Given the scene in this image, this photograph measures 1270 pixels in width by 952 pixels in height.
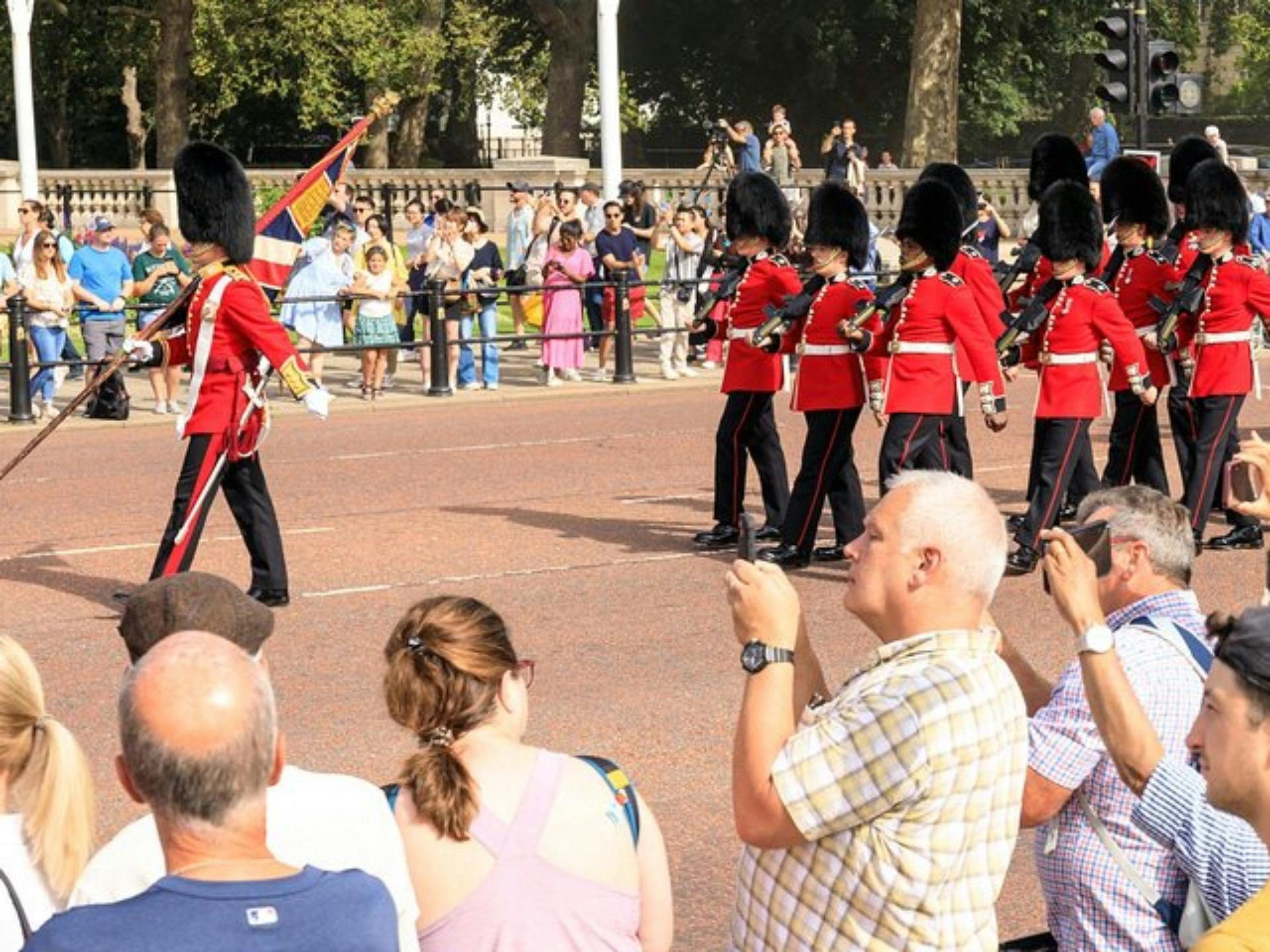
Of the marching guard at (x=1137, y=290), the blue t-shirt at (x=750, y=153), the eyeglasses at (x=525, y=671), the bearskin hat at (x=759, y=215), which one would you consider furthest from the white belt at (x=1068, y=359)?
the blue t-shirt at (x=750, y=153)

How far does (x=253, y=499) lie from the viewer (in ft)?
33.0

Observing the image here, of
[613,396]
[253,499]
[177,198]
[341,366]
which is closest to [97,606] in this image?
[253,499]

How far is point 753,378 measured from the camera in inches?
459

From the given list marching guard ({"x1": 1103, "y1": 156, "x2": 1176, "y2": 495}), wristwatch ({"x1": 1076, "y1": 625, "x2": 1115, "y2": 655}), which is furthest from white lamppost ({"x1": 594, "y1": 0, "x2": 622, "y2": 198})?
wristwatch ({"x1": 1076, "y1": 625, "x2": 1115, "y2": 655})

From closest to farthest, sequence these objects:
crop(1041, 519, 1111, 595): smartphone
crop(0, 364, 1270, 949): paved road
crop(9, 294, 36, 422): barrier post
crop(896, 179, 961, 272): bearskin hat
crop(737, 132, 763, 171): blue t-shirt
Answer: crop(1041, 519, 1111, 595): smartphone → crop(0, 364, 1270, 949): paved road → crop(896, 179, 961, 272): bearskin hat → crop(9, 294, 36, 422): barrier post → crop(737, 132, 763, 171): blue t-shirt

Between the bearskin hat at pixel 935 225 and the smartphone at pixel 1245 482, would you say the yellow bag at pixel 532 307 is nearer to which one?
the bearskin hat at pixel 935 225

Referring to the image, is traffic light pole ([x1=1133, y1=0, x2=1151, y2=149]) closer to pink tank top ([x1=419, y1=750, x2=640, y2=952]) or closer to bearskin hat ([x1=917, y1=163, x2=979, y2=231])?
bearskin hat ([x1=917, y1=163, x2=979, y2=231])

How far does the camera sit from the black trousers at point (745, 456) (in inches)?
461

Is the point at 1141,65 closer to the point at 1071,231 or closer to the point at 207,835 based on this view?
the point at 1071,231

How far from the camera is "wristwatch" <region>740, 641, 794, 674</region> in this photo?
377 centimetres

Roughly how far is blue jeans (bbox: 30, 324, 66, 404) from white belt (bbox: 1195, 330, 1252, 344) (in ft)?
29.9

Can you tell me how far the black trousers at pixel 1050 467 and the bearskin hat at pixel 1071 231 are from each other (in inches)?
31.3

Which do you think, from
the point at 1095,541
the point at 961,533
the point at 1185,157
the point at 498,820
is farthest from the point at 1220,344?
the point at 498,820

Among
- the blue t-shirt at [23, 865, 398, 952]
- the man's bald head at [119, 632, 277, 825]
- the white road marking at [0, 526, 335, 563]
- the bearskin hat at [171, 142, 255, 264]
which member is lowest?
the white road marking at [0, 526, 335, 563]
